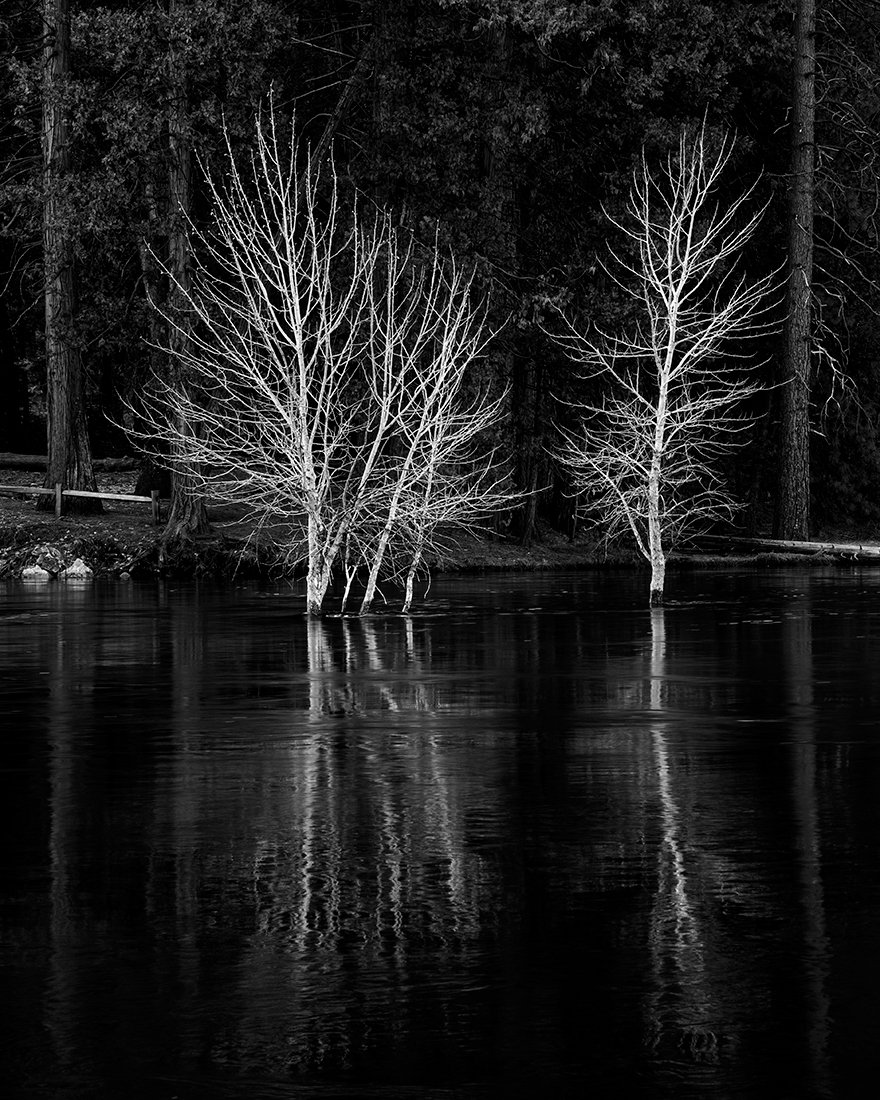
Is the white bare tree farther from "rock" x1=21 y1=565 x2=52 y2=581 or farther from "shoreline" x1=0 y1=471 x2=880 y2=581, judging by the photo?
"rock" x1=21 y1=565 x2=52 y2=581

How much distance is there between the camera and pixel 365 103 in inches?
2004

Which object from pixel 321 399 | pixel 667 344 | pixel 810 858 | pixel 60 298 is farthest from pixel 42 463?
pixel 810 858

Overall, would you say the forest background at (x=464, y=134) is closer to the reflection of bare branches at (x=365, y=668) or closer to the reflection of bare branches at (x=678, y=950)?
the reflection of bare branches at (x=365, y=668)

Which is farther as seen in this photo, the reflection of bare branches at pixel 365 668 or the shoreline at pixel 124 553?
the shoreline at pixel 124 553

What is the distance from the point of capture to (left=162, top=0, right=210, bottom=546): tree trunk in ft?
144

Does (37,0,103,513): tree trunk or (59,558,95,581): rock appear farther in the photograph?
(37,0,103,513): tree trunk

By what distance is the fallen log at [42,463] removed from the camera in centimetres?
5928

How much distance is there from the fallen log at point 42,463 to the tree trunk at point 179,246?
12.2 m

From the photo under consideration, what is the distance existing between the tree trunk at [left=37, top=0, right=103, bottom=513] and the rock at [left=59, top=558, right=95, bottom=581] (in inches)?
155

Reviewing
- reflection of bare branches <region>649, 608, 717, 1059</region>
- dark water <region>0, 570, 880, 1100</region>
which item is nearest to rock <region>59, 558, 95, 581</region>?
dark water <region>0, 570, 880, 1100</region>

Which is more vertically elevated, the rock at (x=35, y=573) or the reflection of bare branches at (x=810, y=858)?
the rock at (x=35, y=573)

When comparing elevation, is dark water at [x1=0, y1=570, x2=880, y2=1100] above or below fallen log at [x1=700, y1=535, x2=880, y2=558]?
below

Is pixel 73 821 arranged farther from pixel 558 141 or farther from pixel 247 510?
pixel 558 141

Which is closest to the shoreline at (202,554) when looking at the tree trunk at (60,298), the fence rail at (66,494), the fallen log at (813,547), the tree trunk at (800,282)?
the fallen log at (813,547)
